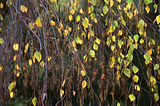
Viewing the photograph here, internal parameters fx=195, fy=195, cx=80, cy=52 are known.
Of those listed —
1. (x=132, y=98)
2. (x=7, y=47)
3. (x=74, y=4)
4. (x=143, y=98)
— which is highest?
(x=74, y=4)

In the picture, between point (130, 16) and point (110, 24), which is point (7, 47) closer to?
point (110, 24)

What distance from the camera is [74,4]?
1297mm

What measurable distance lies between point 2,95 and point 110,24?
2.59ft

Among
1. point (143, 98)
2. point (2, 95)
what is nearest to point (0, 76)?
point (2, 95)

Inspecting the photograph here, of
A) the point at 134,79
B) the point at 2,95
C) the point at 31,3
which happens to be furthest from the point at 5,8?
the point at 134,79

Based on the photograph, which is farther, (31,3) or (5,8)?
(5,8)

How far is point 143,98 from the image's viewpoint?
175cm

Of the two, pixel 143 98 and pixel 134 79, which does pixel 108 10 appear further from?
pixel 143 98

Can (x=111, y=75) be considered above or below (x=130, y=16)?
below

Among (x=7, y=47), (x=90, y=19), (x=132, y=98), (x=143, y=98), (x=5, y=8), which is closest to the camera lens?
(x=7, y=47)

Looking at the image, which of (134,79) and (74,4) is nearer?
(134,79)

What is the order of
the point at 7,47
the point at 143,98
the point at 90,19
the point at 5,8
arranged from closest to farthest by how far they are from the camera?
the point at 7,47
the point at 90,19
the point at 5,8
the point at 143,98

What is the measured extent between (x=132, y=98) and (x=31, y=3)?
2.78 ft

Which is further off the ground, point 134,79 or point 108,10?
point 108,10
